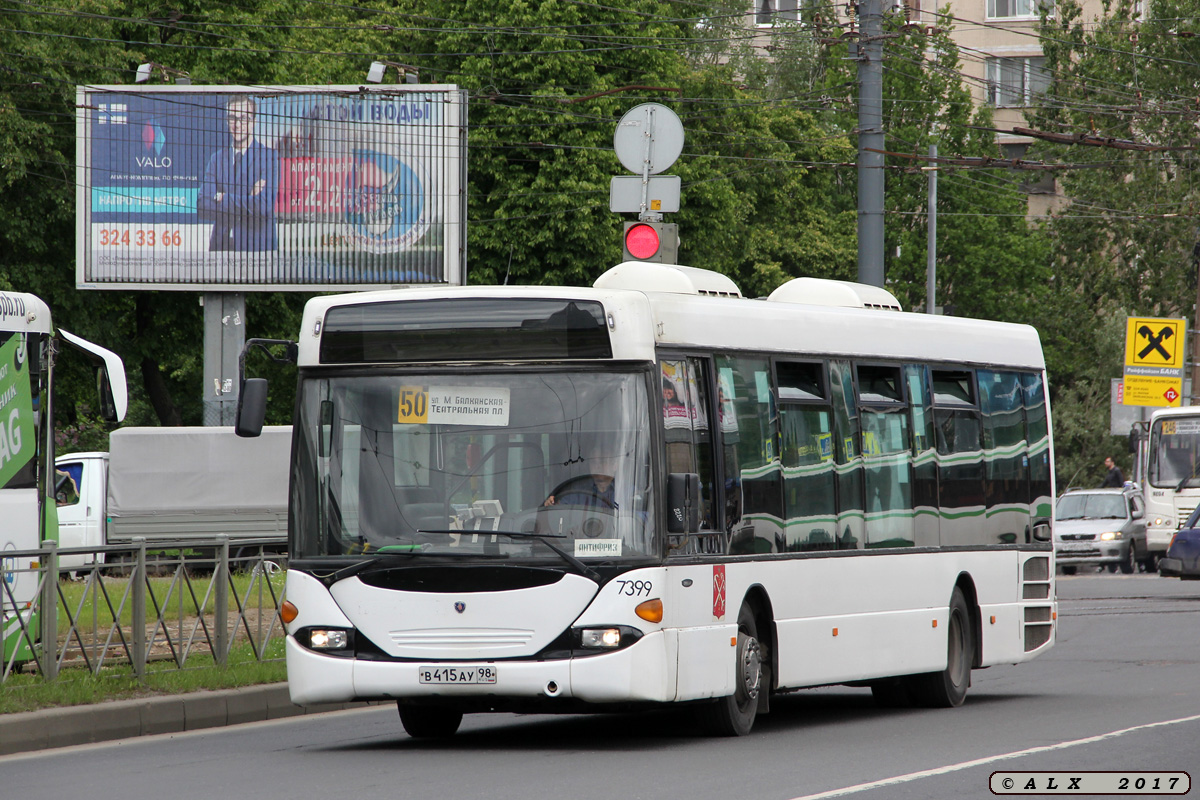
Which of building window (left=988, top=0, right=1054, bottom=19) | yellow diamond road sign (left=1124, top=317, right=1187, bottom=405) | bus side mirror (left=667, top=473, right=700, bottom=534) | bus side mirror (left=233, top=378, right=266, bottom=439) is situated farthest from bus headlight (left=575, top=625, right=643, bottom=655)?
building window (left=988, top=0, right=1054, bottom=19)

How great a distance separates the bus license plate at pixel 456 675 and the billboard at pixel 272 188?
2094 cm

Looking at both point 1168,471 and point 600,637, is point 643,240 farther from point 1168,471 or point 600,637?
point 1168,471

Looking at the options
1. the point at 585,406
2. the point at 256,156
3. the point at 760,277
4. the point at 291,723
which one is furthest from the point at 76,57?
the point at 585,406

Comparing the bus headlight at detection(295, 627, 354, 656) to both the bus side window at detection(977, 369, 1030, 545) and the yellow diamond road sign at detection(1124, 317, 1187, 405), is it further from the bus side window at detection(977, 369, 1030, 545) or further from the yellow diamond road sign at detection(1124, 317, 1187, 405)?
the yellow diamond road sign at detection(1124, 317, 1187, 405)

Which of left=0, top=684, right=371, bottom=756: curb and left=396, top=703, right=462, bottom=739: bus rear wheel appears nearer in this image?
A: left=0, top=684, right=371, bottom=756: curb

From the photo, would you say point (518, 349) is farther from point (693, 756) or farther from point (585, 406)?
point (693, 756)

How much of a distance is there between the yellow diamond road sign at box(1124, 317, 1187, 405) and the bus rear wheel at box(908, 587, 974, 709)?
2626 centimetres

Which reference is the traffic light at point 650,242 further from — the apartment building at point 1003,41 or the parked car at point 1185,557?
the apartment building at point 1003,41

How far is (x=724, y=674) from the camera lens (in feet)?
37.3

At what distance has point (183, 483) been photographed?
33062 mm

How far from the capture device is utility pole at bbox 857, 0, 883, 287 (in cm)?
2033

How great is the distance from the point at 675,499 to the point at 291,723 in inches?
159

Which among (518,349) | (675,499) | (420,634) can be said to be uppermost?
(518,349)

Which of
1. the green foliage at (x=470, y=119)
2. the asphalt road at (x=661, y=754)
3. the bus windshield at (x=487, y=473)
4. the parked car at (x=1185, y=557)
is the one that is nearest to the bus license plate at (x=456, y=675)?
the asphalt road at (x=661, y=754)
